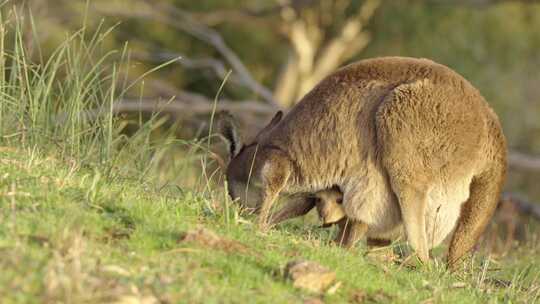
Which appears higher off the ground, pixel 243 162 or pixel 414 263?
pixel 243 162

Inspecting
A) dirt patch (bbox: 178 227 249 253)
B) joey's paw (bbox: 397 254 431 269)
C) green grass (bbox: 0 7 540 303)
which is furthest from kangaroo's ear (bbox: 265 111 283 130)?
dirt patch (bbox: 178 227 249 253)

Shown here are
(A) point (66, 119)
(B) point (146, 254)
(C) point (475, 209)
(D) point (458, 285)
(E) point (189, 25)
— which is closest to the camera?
(B) point (146, 254)

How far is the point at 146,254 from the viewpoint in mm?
4168

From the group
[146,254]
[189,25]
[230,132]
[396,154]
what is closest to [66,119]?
[230,132]

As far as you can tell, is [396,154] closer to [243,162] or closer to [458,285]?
[458,285]

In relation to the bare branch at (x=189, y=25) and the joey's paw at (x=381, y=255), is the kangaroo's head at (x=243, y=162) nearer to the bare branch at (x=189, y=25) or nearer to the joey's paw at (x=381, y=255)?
the joey's paw at (x=381, y=255)

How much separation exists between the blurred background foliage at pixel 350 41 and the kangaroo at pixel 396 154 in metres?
12.7

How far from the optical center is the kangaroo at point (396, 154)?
585 cm

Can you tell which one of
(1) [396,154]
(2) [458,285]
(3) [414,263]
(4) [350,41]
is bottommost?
(4) [350,41]

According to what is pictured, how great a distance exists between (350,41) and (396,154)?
51.1 feet

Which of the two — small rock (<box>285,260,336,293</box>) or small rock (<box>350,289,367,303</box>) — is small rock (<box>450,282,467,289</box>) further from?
small rock (<box>285,260,336,293</box>)

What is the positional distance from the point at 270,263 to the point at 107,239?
0.72 metres

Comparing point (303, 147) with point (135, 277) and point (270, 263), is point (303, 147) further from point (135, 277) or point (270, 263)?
point (135, 277)

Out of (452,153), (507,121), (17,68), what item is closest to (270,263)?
(452,153)
